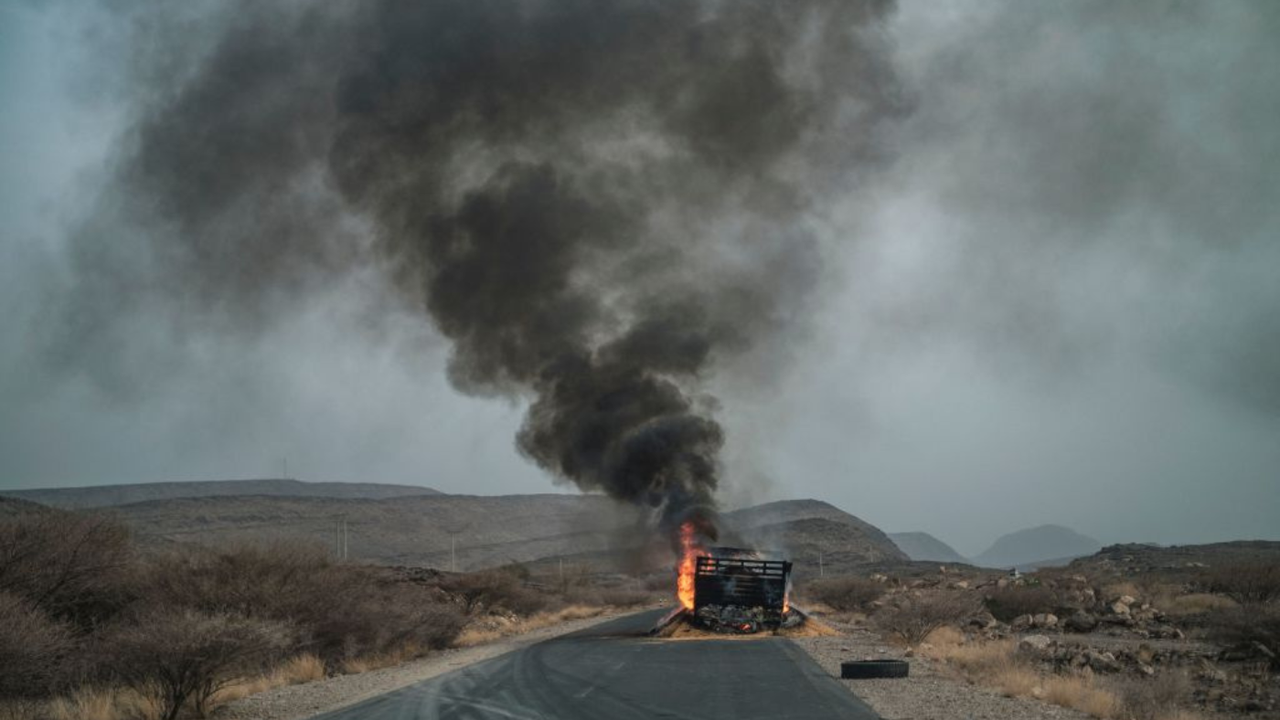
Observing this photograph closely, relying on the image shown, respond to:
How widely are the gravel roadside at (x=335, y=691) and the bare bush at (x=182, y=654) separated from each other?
713mm

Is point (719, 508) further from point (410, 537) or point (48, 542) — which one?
point (410, 537)

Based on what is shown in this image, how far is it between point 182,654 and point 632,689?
→ 7.70 m

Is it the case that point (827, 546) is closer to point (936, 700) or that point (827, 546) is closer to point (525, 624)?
point (525, 624)

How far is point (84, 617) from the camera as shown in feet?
68.3

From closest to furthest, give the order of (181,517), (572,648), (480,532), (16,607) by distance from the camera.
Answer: (16,607)
(572,648)
(181,517)
(480,532)

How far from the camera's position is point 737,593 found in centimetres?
3319

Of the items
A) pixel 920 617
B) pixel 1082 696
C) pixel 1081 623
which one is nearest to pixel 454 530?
pixel 1081 623

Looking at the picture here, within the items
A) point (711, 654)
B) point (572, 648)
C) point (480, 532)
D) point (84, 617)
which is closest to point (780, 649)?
point (711, 654)

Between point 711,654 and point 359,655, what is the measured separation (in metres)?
9.28

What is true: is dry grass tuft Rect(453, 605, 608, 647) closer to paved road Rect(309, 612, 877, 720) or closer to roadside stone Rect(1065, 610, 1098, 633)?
paved road Rect(309, 612, 877, 720)

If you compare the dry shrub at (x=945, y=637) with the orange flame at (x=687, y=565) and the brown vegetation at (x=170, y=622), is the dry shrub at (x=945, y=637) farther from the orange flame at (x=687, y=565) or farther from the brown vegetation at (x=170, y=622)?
the brown vegetation at (x=170, y=622)

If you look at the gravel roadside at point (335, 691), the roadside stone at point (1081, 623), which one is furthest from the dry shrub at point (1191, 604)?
the gravel roadside at point (335, 691)

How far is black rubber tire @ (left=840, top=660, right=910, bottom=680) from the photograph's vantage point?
19.7 meters

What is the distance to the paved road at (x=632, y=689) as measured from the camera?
15031mm
